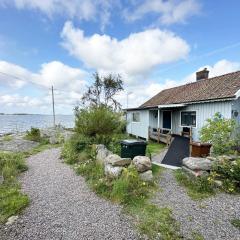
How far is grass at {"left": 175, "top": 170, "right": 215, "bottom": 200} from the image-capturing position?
16.3 feet

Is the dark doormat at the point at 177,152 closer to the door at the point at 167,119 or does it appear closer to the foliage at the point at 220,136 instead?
the foliage at the point at 220,136

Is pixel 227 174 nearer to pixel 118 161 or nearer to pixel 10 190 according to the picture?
pixel 118 161

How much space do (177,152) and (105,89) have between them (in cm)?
1992

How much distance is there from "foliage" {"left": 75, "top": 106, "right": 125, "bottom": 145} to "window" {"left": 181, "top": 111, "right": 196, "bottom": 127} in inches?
200

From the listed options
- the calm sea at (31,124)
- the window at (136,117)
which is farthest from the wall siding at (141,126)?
the calm sea at (31,124)

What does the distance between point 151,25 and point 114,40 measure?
2.87 metres

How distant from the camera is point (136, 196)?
476 centimetres

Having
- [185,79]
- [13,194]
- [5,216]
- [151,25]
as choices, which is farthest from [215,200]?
[185,79]

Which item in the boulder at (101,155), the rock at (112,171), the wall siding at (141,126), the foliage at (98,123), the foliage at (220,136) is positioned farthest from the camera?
the wall siding at (141,126)

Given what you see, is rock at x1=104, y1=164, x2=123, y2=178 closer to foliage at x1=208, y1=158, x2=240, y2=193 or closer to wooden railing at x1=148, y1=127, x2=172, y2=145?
foliage at x1=208, y1=158, x2=240, y2=193

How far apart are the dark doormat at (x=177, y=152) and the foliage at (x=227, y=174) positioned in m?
2.03

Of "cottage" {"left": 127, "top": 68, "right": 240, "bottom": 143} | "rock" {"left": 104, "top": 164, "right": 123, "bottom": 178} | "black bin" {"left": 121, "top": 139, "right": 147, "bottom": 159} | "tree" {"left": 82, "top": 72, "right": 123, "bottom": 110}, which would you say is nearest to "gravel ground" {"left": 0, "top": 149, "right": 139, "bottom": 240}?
"rock" {"left": 104, "top": 164, "right": 123, "bottom": 178}

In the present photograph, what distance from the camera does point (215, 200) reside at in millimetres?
4738

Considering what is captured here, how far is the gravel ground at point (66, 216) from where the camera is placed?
11.2 feet
